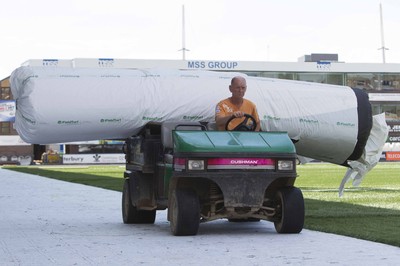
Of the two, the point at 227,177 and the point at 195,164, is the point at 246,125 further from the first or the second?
the point at 195,164

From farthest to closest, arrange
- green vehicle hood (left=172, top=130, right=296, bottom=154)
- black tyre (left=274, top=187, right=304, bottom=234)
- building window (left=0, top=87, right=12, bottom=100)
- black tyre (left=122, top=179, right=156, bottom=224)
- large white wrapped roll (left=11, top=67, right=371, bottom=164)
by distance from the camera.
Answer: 1. building window (left=0, top=87, right=12, bottom=100)
2. black tyre (left=122, top=179, right=156, bottom=224)
3. large white wrapped roll (left=11, top=67, right=371, bottom=164)
4. black tyre (left=274, top=187, right=304, bottom=234)
5. green vehicle hood (left=172, top=130, right=296, bottom=154)

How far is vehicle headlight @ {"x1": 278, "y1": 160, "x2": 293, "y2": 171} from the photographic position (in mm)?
10844

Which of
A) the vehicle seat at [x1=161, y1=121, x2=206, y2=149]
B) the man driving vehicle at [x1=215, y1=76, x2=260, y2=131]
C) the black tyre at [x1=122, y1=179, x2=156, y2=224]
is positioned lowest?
the black tyre at [x1=122, y1=179, x2=156, y2=224]

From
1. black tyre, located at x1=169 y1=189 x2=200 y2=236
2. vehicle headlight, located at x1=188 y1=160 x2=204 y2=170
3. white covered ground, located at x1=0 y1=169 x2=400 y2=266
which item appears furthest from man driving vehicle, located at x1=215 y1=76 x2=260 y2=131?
white covered ground, located at x1=0 y1=169 x2=400 y2=266

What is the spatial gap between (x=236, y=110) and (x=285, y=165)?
1.12m

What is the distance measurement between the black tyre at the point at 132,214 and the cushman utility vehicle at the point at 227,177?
4.63 ft

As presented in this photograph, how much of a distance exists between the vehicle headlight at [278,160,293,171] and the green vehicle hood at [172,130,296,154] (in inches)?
5.5

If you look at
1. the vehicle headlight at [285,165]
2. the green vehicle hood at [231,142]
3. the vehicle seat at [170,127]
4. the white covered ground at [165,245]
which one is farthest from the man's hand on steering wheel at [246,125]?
the white covered ground at [165,245]

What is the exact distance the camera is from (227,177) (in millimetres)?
10656

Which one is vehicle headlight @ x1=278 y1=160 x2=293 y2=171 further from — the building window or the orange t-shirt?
the building window

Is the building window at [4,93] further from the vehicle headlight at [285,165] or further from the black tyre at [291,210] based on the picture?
the vehicle headlight at [285,165]

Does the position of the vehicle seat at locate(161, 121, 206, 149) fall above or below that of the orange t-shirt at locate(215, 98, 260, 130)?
below

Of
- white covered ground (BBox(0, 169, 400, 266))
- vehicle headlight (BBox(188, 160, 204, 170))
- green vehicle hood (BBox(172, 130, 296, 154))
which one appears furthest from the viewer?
green vehicle hood (BBox(172, 130, 296, 154))

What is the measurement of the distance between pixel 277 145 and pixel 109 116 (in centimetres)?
249
